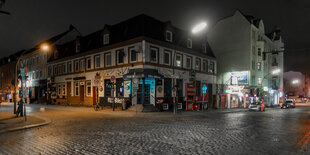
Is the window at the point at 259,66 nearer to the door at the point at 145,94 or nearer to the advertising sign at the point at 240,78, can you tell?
the advertising sign at the point at 240,78

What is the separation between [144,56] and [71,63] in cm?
1708

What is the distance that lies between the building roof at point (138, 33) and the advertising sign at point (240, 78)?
316 inches

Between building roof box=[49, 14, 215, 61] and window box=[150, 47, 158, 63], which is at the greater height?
building roof box=[49, 14, 215, 61]

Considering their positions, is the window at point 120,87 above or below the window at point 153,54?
below

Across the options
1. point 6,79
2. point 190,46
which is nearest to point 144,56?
point 190,46

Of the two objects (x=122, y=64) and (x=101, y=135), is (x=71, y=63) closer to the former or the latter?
(x=122, y=64)

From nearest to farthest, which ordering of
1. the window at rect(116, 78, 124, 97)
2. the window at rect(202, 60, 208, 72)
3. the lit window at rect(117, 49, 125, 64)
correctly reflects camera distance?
the lit window at rect(117, 49, 125, 64) → the window at rect(116, 78, 124, 97) → the window at rect(202, 60, 208, 72)

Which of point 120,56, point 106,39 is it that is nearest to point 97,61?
point 106,39

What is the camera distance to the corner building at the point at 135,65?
80.7 feet

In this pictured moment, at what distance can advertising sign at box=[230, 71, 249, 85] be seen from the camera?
3822 cm

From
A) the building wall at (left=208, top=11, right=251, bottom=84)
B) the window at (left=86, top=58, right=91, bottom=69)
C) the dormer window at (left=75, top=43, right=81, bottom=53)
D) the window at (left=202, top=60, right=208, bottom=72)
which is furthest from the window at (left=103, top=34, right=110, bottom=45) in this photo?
the building wall at (left=208, top=11, right=251, bottom=84)

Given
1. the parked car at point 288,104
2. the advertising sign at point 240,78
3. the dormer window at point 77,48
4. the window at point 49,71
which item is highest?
the dormer window at point 77,48

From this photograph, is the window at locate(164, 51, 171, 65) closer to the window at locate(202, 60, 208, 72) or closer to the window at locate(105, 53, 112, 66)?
the window at locate(105, 53, 112, 66)

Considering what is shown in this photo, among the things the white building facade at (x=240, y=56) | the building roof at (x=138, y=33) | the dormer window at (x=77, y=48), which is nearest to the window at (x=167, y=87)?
the building roof at (x=138, y=33)
